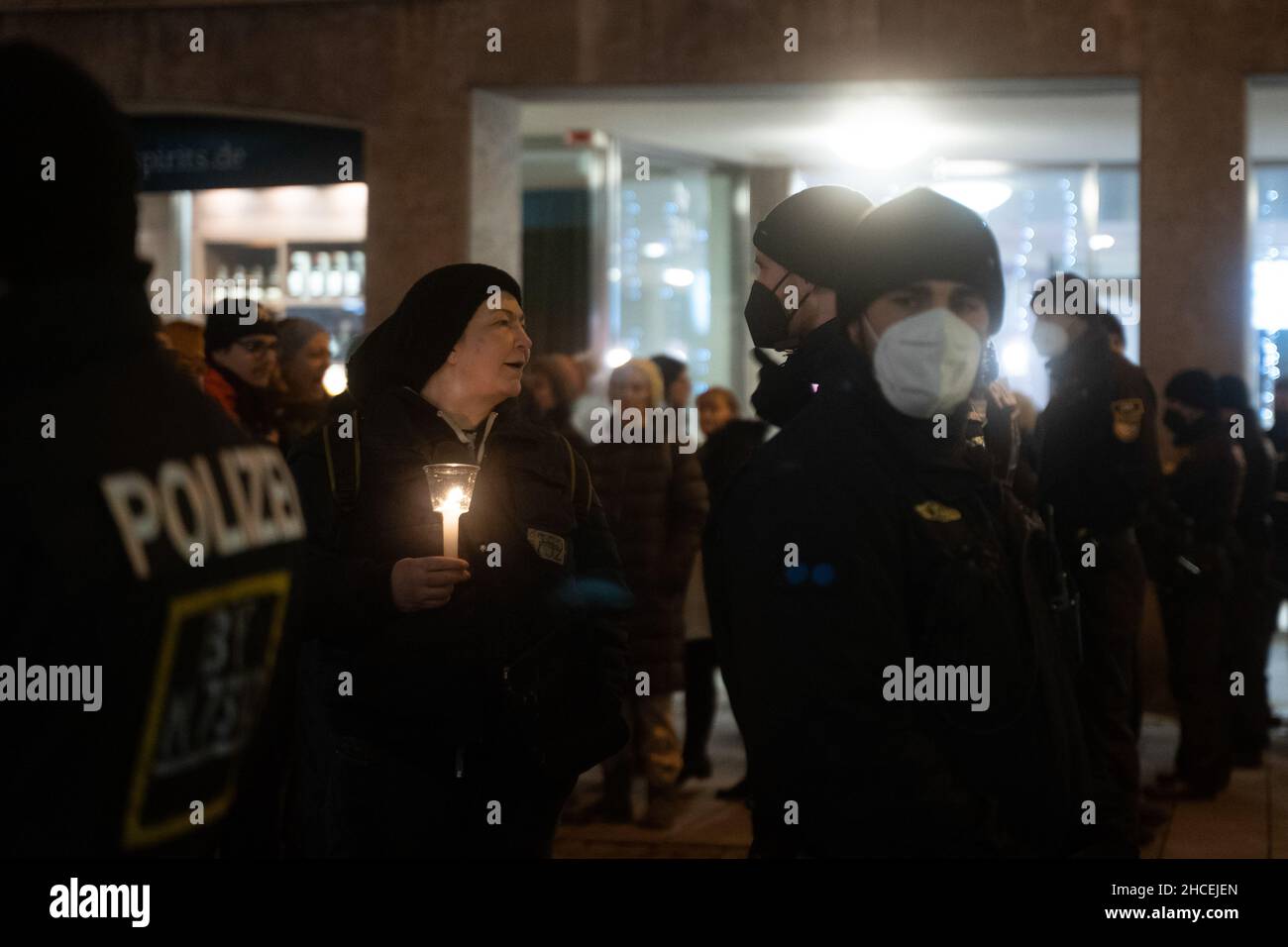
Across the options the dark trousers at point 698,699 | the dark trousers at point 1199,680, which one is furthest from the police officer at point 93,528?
the dark trousers at point 1199,680

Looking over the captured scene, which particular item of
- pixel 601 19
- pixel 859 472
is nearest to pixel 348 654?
pixel 859 472

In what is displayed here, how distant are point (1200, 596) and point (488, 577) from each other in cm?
520

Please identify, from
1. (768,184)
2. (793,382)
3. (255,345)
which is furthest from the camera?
(768,184)

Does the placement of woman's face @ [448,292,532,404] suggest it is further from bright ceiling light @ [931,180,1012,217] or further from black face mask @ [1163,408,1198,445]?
bright ceiling light @ [931,180,1012,217]

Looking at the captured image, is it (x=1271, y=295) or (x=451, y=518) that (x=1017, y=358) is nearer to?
(x=1271, y=295)

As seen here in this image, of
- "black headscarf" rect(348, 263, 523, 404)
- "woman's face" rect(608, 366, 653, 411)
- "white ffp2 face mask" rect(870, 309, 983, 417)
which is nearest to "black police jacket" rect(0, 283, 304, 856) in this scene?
"white ffp2 face mask" rect(870, 309, 983, 417)

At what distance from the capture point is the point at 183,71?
11.2 metres

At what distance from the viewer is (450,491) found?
142 inches

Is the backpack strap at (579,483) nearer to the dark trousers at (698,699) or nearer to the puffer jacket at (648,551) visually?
the puffer jacket at (648,551)

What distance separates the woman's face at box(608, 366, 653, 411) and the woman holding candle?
3.88 meters

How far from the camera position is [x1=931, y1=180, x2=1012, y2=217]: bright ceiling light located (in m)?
14.7

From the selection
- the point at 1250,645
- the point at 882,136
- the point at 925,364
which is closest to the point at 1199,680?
the point at 1250,645

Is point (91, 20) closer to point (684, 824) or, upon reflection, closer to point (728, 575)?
point (684, 824)
